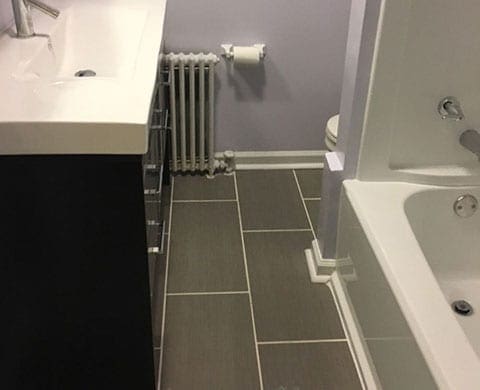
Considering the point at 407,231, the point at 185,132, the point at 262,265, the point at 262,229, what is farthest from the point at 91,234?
the point at 185,132

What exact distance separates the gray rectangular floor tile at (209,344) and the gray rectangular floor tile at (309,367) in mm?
49

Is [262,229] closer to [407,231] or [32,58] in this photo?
[407,231]

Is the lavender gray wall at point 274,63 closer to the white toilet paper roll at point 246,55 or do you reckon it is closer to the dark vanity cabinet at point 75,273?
the white toilet paper roll at point 246,55

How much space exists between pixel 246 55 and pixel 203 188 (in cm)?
65

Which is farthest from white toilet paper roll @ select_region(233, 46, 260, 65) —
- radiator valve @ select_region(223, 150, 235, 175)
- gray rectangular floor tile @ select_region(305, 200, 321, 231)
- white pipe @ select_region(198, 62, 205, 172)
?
gray rectangular floor tile @ select_region(305, 200, 321, 231)

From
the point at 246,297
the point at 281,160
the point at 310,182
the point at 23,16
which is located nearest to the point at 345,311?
the point at 246,297

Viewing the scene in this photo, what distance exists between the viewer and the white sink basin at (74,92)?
1215 millimetres

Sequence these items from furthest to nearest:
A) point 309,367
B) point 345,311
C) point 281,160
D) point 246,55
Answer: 1. point 281,160
2. point 246,55
3. point 345,311
4. point 309,367

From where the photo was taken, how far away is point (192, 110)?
2.71 m

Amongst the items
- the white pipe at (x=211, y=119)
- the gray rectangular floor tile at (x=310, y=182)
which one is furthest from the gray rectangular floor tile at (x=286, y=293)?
the white pipe at (x=211, y=119)

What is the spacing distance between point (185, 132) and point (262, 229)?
636mm

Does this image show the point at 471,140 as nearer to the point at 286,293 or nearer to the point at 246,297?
the point at 286,293

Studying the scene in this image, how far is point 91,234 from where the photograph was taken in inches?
53.5

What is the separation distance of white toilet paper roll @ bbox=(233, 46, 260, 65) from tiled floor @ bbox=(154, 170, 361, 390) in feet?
1.92
